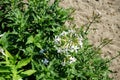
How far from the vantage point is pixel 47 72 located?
423cm

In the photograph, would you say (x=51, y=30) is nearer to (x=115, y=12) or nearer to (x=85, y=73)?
(x=85, y=73)

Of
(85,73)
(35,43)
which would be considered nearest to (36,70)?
(35,43)

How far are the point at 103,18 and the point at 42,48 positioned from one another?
2.58m

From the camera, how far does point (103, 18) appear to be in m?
6.76

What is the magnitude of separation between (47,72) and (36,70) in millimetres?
197

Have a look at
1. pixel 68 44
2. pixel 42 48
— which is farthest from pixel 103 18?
pixel 68 44

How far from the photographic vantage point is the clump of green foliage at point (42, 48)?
165 inches

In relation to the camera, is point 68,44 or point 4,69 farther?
point 68,44

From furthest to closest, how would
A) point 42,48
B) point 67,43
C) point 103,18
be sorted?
1. point 103,18
2. point 42,48
3. point 67,43

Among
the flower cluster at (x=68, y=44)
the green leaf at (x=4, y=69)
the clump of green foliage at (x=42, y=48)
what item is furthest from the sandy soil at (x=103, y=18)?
the green leaf at (x=4, y=69)

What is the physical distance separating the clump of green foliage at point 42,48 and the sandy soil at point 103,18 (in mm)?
1123

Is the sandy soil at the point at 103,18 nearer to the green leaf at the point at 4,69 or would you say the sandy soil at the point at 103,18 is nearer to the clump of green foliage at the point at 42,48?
the clump of green foliage at the point at 42,48

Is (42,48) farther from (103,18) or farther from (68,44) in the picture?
(103,18)

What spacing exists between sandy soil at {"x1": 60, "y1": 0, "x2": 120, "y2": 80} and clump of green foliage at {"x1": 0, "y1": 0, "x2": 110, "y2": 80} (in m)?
1.12
